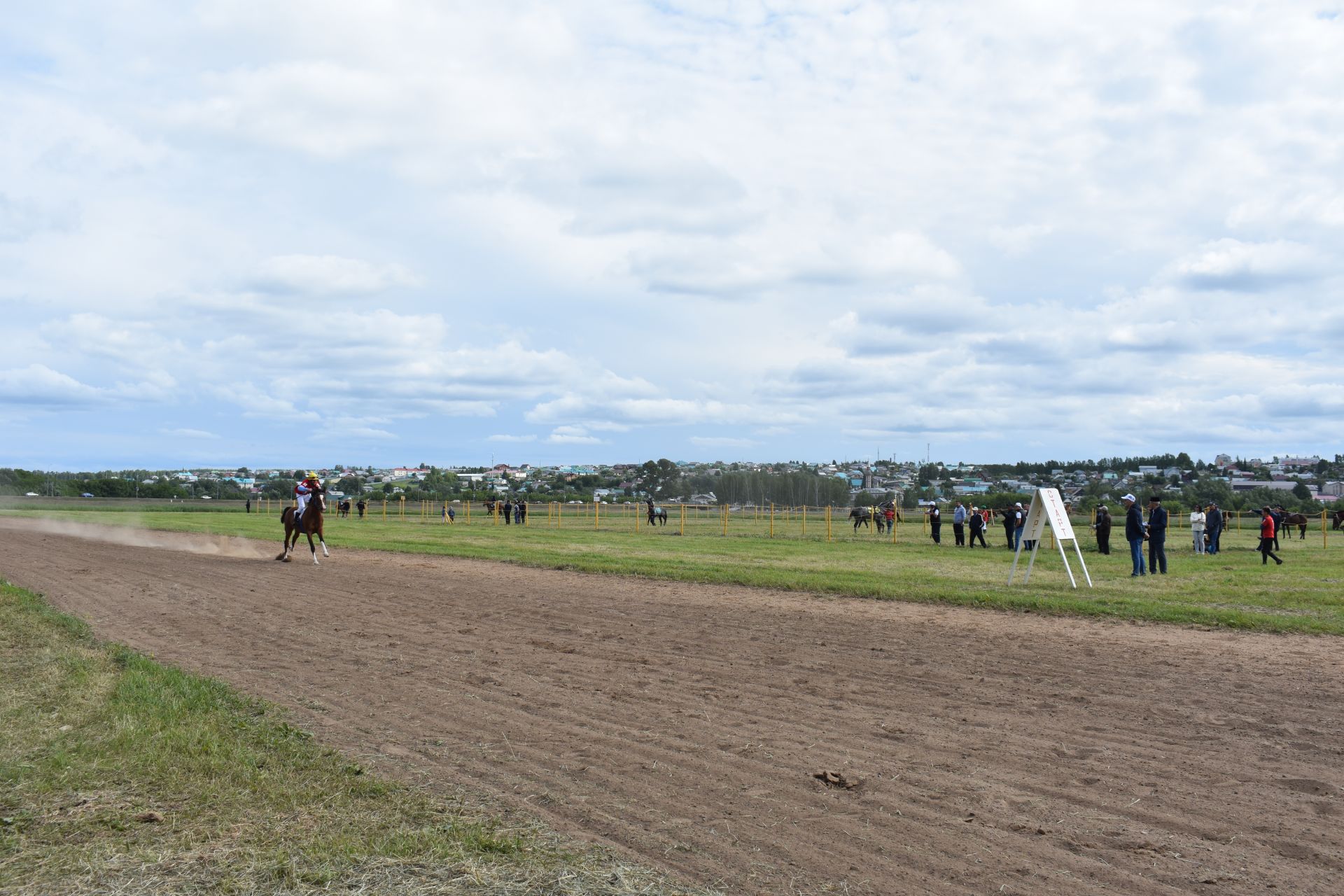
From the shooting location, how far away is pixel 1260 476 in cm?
11188

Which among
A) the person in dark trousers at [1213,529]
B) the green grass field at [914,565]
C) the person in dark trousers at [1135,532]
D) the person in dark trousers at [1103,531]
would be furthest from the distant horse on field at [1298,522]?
the person in dark trousers at [1135,532]

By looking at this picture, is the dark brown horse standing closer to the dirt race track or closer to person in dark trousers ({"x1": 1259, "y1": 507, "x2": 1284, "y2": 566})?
the dirt race track

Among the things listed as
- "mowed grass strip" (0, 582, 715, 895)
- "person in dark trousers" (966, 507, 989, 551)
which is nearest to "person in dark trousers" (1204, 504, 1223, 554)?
"person in dark trousers" (966, 507, 989, 551)

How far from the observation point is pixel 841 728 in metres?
8.00

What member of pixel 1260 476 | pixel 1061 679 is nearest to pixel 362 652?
pixel 1061 679

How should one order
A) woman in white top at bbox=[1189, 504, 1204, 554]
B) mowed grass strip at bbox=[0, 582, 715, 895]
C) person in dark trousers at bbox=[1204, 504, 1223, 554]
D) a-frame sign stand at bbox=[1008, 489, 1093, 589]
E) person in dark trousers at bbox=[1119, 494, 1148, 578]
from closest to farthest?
mowed grass strip at bbox=[0, 582, 715, 895], a-frame sign stand at bbox=[1008, 489, 1093, 589], person in dark trousers at bbox=[1119, 494, 1148, 578], woman in white top at bbox=[1189, 504, 1204, 554], person in dark trousers at bbox=[1204, 504, 1223, 554]

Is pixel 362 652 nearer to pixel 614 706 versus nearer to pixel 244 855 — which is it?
pixel 614 706

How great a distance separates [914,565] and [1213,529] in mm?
13473

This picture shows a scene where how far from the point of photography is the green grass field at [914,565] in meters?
16.2

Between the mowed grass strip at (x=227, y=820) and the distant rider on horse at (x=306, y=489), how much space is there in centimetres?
1515

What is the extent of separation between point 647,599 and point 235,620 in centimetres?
644

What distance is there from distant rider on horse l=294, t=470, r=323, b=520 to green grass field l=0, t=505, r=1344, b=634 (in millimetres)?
4824

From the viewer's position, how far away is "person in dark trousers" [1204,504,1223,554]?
31.4 meters

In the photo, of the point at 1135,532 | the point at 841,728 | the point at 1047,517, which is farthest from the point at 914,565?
the point at 841,728
